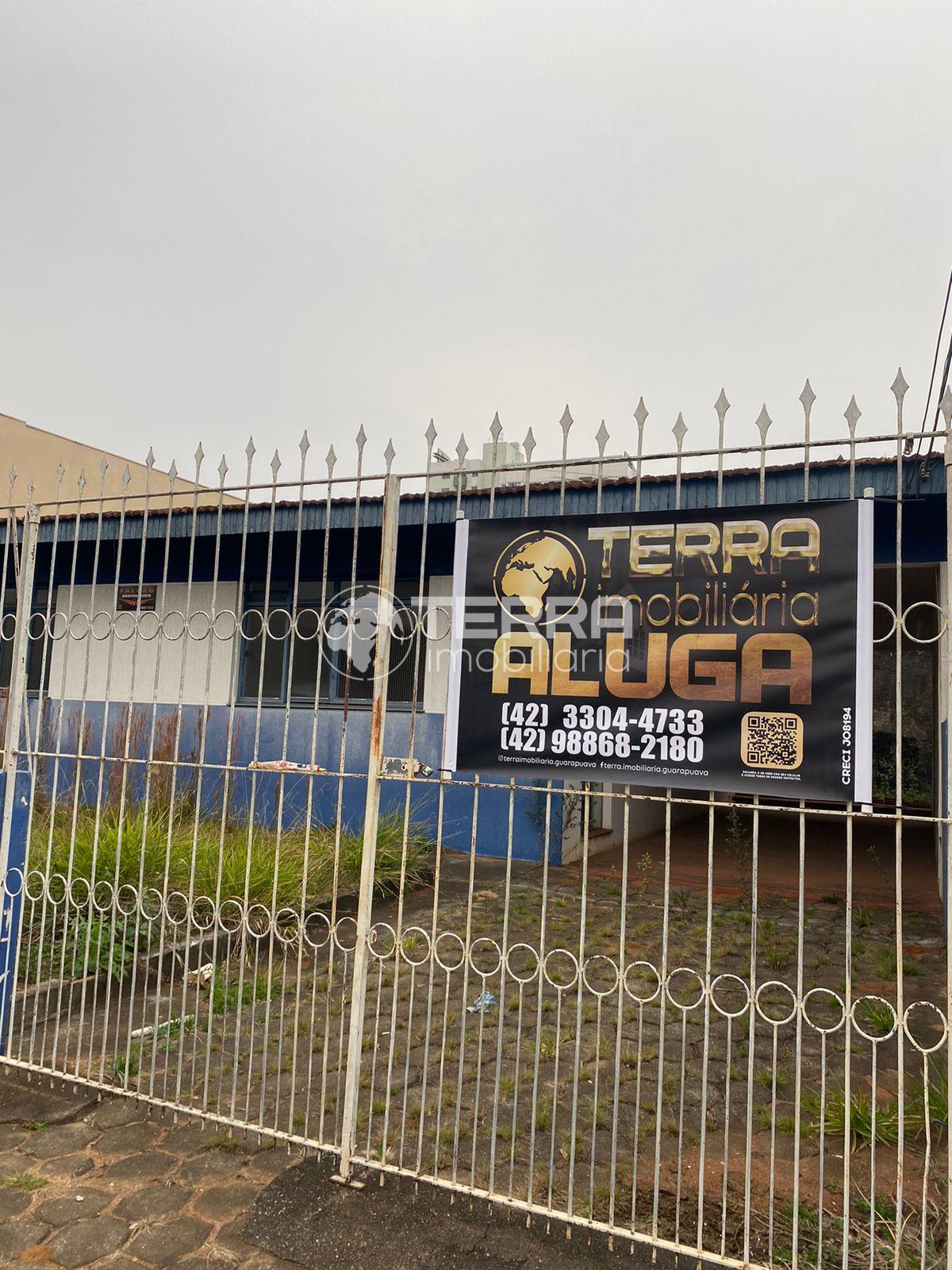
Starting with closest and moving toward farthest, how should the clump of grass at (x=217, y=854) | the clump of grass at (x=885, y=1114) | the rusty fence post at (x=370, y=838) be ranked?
the rusty fence post at (x=370, y=838) → the clump of grass at (x=885, y=1114) → the clump of grass at (x=217, y=854)

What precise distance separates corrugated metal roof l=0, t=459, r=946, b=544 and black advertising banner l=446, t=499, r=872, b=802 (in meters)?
2.32

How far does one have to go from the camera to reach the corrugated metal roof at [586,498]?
7.11 meters

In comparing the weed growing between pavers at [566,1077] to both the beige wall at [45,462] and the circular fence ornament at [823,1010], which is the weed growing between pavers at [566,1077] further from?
the beige wall at [45,462]

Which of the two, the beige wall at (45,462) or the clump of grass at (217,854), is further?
the beige wall at (45,462)

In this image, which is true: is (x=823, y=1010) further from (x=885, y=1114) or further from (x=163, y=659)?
(x=163, y=659)

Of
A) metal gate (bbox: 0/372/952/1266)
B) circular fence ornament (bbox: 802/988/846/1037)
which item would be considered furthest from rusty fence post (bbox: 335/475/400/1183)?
circular fence ornament (bbox: 802/988/846/1037)

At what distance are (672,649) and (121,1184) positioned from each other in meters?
2.78

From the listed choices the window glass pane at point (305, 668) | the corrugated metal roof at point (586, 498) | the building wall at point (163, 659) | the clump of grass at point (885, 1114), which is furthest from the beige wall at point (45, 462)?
the clump of grass at point (885, 1114)

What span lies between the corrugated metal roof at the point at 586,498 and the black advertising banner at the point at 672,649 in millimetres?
2322

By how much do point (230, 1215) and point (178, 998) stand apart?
2.24m

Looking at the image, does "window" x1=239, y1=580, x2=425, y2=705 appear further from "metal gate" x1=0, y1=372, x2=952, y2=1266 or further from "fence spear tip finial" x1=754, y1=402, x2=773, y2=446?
"fence spear tip finial" x1=754, y1=402, x2=773, y2=446

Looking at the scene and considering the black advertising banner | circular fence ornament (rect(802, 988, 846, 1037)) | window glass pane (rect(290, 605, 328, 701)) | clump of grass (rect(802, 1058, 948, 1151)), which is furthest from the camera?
window glass pane (rect(290, 605, 328, 701))

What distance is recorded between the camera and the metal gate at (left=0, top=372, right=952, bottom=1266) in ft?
9.94

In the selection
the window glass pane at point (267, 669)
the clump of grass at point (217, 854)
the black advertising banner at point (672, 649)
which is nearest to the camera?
the black advertising banner at point (672, 649)
